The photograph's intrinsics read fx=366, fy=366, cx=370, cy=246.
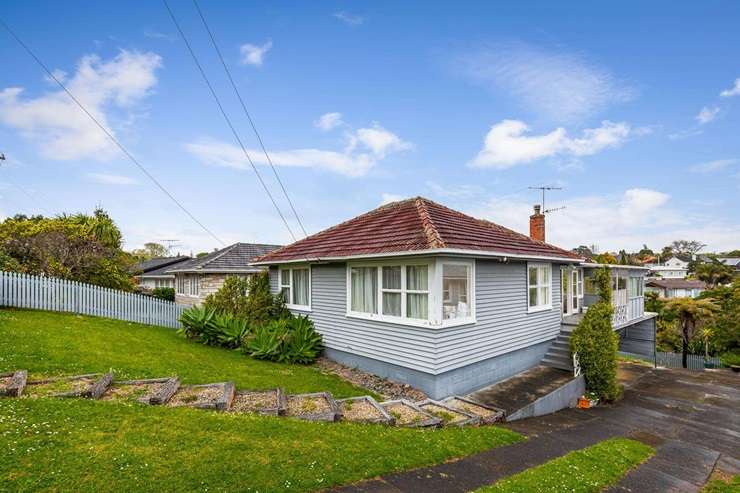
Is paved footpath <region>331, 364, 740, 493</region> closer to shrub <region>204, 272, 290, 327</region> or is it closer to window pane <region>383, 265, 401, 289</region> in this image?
window pane <region>383, 265, 401, 289</region>

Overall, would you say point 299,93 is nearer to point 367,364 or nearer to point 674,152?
point 367,364

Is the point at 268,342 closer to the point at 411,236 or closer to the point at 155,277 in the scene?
the point at 411,236

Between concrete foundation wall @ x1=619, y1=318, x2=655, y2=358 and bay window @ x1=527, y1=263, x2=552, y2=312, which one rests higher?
bay window @ x1=527, y1=263, x2=552, y2=312

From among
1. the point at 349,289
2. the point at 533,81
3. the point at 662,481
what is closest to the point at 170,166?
the point at 349,289

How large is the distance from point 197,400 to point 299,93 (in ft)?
44.3

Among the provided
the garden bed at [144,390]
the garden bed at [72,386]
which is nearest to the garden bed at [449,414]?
the garden bed at [144,390]

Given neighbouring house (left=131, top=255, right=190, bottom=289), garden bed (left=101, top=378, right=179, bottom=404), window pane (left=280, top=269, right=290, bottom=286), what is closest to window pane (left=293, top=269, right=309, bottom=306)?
window pane (left=280, top=269, right=290, bottom=286)

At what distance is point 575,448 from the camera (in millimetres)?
6559

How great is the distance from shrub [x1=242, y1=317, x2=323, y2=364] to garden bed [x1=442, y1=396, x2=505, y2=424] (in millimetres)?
4769

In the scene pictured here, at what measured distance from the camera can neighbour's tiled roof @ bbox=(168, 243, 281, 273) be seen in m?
22.7

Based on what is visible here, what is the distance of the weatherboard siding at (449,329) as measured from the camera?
864 cm

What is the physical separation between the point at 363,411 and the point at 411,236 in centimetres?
427

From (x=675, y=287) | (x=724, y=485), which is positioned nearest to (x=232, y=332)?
(x=724, y=485)

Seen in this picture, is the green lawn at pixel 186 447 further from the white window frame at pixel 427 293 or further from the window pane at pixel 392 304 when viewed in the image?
the window pane at pixel 392 304
